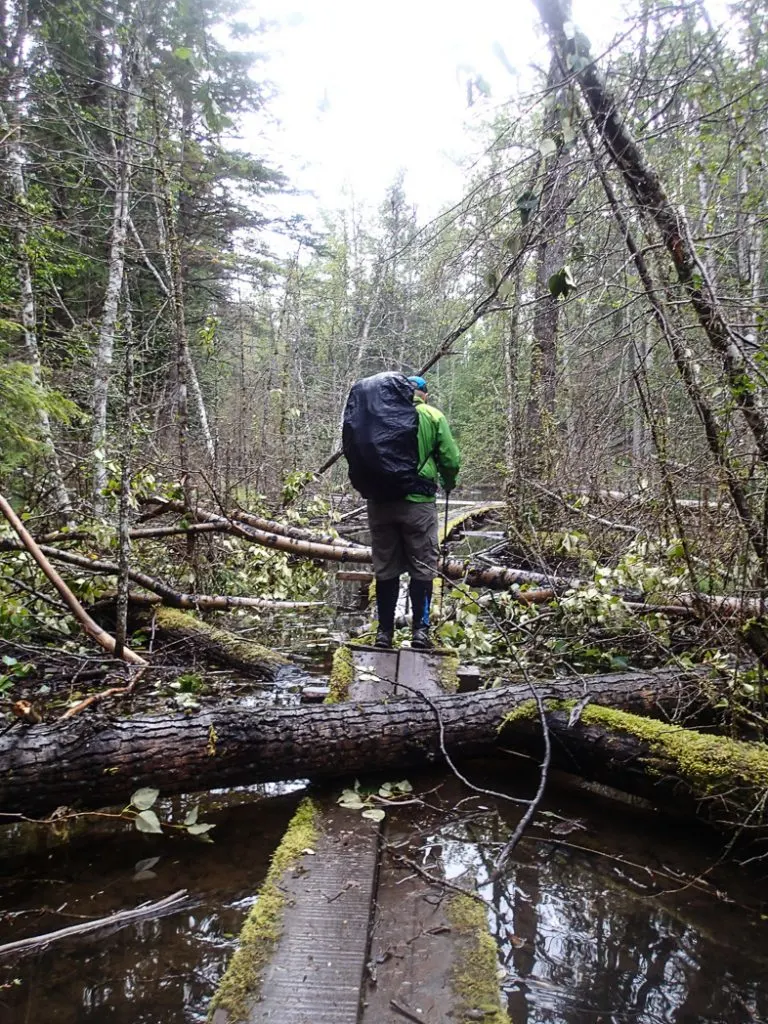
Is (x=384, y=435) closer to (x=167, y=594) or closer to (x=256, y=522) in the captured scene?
(x=256, y=522)

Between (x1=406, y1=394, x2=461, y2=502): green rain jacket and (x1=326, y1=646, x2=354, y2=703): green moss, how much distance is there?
1.43 metres

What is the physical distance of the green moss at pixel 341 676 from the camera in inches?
170

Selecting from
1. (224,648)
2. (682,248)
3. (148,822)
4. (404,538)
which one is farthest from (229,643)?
(682,248)

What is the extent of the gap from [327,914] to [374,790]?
1090 mm

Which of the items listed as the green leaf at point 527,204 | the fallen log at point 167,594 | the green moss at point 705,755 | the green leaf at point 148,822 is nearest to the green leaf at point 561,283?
the green leaf at point 527,204

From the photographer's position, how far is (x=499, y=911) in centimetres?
271

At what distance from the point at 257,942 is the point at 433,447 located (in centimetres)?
358

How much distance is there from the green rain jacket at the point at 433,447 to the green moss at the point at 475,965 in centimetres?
307

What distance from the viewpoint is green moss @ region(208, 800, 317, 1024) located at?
1947mm

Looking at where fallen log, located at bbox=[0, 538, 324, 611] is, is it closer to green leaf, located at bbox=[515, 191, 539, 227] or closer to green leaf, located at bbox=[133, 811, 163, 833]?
green leaf, located at bbox=[133, 811, 163, 833]

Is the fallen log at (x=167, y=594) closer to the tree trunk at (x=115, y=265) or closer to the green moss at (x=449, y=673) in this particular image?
the tree trunk at (x=115, y=265)

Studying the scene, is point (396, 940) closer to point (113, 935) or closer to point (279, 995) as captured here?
point (279, 995)

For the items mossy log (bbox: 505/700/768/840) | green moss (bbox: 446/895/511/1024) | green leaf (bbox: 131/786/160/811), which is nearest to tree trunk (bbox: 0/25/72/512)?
green leaf (bbox: 131/786/160/811)

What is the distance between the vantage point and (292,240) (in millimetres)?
15422
